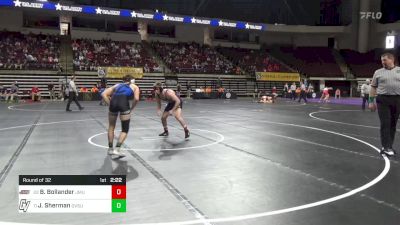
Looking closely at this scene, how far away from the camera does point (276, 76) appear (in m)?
42.6

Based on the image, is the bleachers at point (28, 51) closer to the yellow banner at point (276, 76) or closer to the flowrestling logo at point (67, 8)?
the flowrestling logo at point (67, 8)

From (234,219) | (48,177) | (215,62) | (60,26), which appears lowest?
(234,219)

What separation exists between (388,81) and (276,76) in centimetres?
3521

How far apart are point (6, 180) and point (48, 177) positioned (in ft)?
9.38

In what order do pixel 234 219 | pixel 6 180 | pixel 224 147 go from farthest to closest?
1. pixel 224 147
2. pixel 6 180
3. pixel 234 219

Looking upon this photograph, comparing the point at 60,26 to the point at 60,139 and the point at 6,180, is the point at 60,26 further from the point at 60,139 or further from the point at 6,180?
the point at 6,180

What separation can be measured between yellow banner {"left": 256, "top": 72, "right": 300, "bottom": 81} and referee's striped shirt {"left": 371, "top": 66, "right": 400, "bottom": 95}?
1325 inches

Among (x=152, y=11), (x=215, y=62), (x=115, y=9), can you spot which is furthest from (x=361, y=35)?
(x=115, y=9)

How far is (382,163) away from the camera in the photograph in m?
7.38

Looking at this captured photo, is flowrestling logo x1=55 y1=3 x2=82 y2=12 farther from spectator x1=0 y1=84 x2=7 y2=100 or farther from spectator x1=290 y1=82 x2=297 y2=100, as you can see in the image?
spectator x1=290 y1=82 x2=297 y2=100

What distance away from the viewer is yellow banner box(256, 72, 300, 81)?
4166 centimetres
